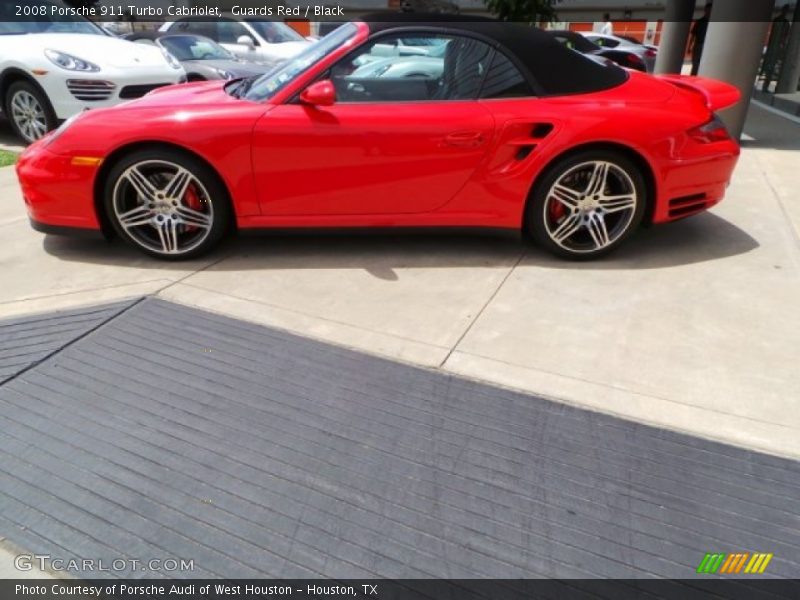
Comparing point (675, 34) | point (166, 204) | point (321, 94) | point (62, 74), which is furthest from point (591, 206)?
point (675, 34)

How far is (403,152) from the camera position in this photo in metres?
3.26

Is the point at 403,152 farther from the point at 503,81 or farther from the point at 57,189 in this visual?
the point at 57,189

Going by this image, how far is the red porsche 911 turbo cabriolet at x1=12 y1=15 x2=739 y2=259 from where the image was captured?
128 inches

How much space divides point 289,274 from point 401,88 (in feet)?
4.16

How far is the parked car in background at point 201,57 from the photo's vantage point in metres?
8.09

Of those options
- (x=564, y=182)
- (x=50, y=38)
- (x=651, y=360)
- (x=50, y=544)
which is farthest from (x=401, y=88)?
(x=50, y=38)

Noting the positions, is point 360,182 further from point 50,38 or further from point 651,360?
point 50,38

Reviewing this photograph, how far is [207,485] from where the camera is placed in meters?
1.91

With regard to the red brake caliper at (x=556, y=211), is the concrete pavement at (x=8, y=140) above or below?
below

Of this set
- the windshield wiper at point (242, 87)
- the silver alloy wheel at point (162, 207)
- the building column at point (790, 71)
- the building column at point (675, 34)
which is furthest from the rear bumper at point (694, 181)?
the building column at point (790, 71)

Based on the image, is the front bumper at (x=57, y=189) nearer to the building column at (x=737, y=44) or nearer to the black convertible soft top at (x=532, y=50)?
the black convertible soft top at (x=532, y=50)

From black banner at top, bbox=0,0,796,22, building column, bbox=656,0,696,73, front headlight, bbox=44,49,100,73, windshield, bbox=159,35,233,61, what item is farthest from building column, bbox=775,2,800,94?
front headlight, bbox=44,49,100,73

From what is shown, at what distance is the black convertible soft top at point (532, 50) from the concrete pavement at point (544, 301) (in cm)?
103

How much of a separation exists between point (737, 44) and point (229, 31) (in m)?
8.20
